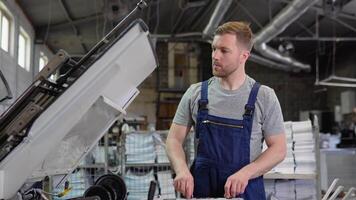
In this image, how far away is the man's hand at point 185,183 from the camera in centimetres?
135

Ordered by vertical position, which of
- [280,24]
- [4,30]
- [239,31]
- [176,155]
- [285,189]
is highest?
[280,24]

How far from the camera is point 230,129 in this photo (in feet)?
4.56

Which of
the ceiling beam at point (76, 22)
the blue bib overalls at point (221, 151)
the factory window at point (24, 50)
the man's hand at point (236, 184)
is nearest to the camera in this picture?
the man's hand at point (236, 184)

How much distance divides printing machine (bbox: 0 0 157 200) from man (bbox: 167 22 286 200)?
0.34 m

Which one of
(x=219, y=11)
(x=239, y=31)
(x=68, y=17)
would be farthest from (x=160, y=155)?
(x=68, y=17)

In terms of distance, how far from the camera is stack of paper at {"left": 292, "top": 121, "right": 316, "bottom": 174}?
3383 mm

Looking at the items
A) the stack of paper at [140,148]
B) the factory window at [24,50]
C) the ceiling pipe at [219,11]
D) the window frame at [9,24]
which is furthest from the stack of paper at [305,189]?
the factory window at [24,50]

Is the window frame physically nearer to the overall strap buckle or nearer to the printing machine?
the printing machine

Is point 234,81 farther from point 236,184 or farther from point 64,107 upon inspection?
point 64,107

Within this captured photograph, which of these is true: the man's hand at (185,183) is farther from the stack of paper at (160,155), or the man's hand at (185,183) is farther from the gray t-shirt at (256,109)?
the stack of paper at (160,155)

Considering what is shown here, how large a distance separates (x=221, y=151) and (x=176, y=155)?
0.15m

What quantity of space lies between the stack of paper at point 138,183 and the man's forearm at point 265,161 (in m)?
3.36

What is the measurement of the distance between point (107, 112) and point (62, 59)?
356mm

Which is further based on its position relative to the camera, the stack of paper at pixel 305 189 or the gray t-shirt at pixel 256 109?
the stack of paper at pixel 305 189
